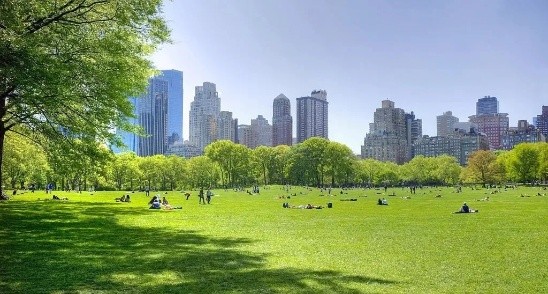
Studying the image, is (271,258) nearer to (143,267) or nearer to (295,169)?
(143,267)

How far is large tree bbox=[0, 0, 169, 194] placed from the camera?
17062 millimetres

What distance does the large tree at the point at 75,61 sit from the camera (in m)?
17.1

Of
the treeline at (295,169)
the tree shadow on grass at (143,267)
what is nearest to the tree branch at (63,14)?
the tree shadow on grass at (143,267)

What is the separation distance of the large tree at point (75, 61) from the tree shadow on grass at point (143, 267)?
19.5 feet

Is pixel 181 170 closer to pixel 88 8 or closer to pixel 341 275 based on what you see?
pixel 88 8

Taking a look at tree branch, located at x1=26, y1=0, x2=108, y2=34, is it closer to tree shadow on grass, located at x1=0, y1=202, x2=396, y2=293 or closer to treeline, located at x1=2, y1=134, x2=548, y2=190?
tree shadow on grass, located at x1=0, y1=202, x2=396, y2=293

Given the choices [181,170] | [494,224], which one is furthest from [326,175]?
[494,224]

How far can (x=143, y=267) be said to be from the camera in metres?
13.4

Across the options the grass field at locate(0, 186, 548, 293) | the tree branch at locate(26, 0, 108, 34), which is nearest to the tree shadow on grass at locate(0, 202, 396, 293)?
the grass field at locate(0, 186, 548, 293)

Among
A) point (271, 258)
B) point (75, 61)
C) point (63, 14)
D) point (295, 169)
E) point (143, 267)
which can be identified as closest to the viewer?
point (143, 267)

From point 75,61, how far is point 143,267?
10990 mm

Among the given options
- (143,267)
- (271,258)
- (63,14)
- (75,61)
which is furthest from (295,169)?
(143,267)

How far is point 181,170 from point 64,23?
12929 cm

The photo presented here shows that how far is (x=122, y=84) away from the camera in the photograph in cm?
2483
